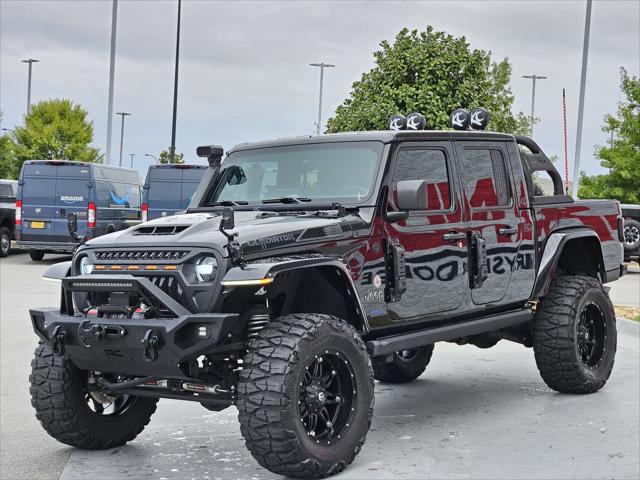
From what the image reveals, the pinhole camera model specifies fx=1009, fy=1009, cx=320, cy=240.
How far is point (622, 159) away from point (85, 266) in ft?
99.3

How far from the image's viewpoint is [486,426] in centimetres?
710

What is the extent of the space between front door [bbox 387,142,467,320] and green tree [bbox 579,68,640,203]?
28.0 metres

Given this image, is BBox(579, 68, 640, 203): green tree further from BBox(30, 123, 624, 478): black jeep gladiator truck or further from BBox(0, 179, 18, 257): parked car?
BBox(30, 123, 624, 478): black jeep gladiator truck

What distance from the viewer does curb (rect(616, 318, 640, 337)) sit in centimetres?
1202

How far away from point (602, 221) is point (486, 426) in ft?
8.14

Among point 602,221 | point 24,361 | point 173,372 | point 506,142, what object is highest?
point 506,142

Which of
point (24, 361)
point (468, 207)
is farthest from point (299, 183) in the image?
point (24, 361)

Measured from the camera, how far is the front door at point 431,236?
656 centimetres

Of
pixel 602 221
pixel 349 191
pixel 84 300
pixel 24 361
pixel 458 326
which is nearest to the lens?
pixel 84 300

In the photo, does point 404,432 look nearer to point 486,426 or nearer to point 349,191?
point 486,426

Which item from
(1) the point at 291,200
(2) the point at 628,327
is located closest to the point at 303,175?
(1) the point at 291,200

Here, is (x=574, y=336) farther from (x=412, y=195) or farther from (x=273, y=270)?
(x=273, y=270)

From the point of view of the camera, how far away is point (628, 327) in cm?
1223

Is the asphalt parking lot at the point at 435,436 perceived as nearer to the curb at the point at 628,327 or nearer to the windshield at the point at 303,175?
the windshield at the point at 303,175
